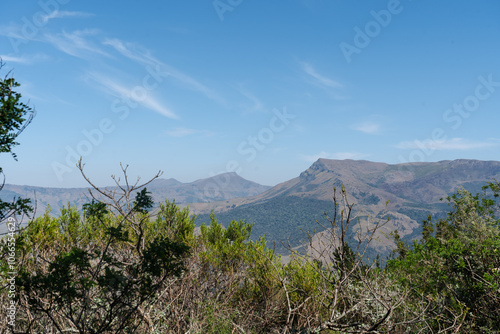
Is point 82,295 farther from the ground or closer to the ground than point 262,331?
farther from the ground

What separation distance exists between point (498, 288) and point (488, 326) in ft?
3.55

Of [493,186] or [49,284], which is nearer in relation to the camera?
[49,284]

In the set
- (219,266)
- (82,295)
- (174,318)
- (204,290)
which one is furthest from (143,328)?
(219,266)

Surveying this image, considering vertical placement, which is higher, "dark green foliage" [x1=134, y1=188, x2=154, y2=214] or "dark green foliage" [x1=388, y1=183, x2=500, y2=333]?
"dark green foliage" [x1=134, y1=188, x2=154, y2=214]

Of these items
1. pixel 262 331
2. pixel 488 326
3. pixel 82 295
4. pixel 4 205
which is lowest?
pixel 262 331

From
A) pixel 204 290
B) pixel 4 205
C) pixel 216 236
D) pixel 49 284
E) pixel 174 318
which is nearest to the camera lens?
pixel 49 284

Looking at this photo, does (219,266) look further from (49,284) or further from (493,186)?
(493,186)

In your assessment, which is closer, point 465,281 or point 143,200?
point 143,200

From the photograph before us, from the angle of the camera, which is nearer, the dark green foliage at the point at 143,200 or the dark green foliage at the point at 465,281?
the dark green foliage at the point at 143,200

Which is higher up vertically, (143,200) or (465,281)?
(143,200)

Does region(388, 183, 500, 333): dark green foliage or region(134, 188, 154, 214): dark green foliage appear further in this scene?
region(388, 183, 500, 333): dark green foliage

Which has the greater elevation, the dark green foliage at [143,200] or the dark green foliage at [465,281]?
the dark green foliage at [143,200]

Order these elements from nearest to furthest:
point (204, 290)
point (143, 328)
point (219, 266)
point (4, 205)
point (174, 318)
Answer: point (4, 205) < point (143, 328) < point (174, 318) < point (204, 290) < point (219, 266)

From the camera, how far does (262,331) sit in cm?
824
